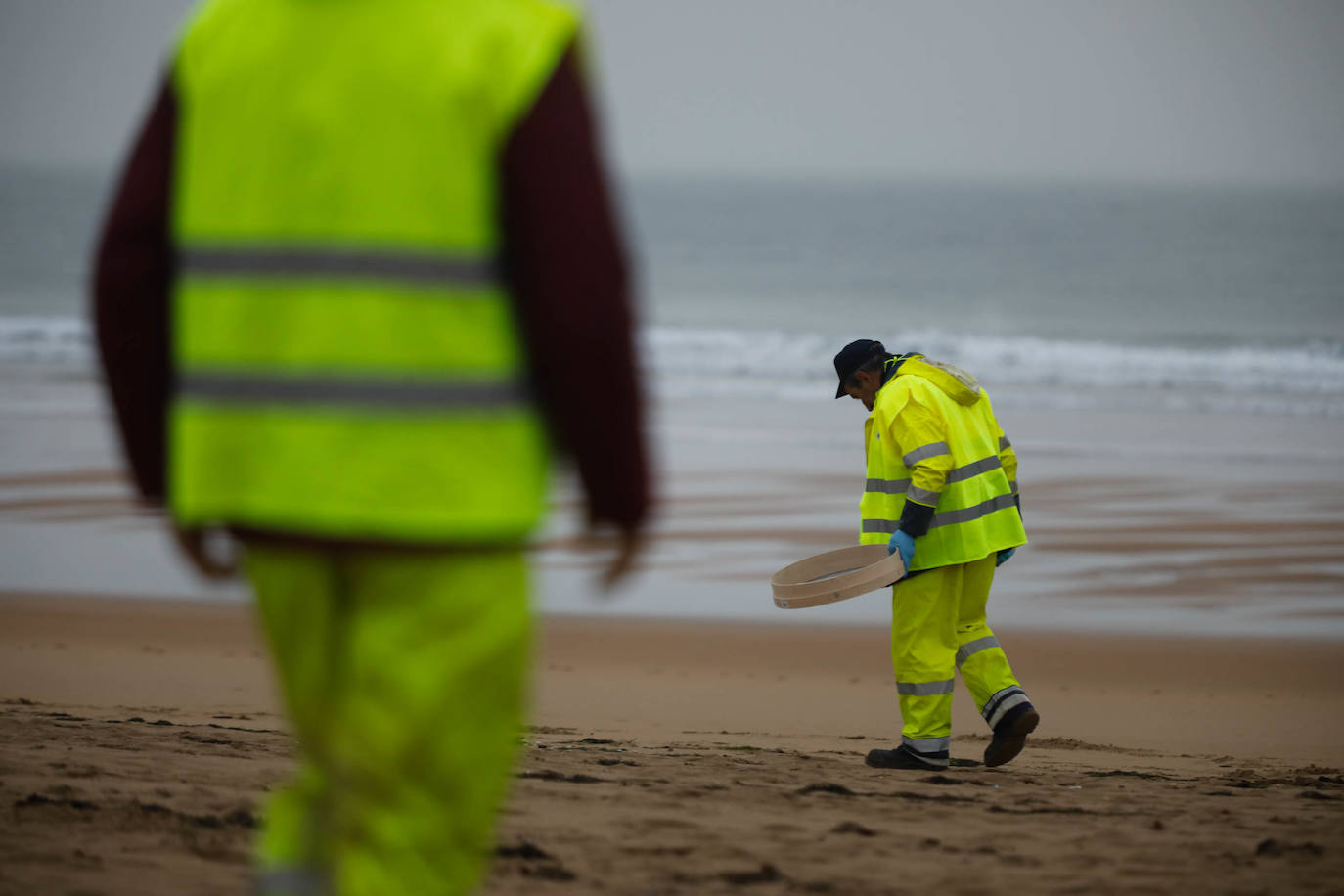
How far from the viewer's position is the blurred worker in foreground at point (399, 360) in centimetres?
190

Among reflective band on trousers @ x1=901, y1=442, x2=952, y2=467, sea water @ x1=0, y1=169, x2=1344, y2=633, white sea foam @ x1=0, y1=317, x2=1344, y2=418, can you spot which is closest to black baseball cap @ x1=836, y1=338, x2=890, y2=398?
reflective band on trousers @ x1=901, y1=442, x2=952, y2=467

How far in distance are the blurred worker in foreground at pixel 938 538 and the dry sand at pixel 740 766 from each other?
26 centimetres

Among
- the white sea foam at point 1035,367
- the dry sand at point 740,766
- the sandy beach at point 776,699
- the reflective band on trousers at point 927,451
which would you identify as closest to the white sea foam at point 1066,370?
the white sea foam at point 1035,367

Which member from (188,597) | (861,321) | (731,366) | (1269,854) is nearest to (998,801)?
(1269,854)

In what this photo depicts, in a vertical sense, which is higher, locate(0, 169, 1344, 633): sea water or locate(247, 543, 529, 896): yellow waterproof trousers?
locate(0, 169, 1344, 633): sea water

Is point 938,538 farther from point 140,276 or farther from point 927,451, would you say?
point 140,276

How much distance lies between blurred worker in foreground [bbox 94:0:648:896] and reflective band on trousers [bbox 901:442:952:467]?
150 inches

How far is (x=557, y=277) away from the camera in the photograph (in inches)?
74.1

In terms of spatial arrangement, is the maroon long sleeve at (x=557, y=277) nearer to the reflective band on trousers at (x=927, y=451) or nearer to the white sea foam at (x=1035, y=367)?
the reflective band on trousers at (x=927, y=451)

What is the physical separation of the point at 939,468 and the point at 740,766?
1.40 m

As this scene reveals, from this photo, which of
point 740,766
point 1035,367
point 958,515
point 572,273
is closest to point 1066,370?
point 1035,367

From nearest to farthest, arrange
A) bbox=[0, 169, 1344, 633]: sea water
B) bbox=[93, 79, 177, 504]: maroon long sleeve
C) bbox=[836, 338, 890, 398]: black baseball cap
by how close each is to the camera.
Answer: bbox=[93, 79, 177, 504]: maroon long sleeve < bbox=[836, 338, 890, 398]: black baseball cap < bbox=[0, 169, 1344, 633]: sea water

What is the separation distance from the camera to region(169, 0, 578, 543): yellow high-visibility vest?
1.89 meters

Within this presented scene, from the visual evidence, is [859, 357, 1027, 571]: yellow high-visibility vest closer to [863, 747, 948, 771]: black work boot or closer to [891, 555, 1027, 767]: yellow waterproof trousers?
[891, 555, 1027, 767]: yellow waterproof trousers
